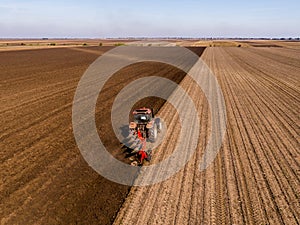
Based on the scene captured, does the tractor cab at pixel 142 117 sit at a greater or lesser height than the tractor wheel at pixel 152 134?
greater

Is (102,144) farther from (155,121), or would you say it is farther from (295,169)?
(295,169)

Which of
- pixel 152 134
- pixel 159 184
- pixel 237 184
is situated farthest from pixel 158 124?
pixel 237 184

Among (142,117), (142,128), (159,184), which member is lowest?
(159,184)

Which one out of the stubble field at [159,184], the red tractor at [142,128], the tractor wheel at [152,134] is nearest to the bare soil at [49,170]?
the stubble field at [159,184]

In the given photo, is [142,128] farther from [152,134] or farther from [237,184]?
[237,184]

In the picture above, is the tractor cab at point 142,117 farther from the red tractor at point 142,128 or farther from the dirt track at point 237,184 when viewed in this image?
the dirt track at point 237,184

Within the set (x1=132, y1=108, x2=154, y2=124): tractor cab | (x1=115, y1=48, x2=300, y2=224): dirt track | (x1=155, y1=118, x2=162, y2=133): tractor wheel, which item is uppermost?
(x1=132, y1=108, x2=154, y2=124): tractor cab

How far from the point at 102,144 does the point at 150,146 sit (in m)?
1.86

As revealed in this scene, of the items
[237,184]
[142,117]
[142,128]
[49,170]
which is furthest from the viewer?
[142,128]

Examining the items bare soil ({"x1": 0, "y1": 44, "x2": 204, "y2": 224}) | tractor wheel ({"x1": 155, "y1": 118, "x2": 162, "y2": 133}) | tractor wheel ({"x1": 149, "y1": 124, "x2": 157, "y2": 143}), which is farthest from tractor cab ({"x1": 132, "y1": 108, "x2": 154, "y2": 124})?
bare soil ({"x1": 0, "y1": 44, "x2": 204, "y2": 224})

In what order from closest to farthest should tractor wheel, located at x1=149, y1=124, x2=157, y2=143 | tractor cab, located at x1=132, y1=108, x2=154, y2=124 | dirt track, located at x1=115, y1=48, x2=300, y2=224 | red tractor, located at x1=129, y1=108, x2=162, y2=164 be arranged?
dirt track, located at x1=115, y1=48, x2=300, y2=224 < red tractor, located at x1=129, y1=108, x2=162, y2=164 < tractor cab, located at x1=132, y1=108, x2=154, y2=124 < tractor wheel, located at x1=149, y1=124, x2=157, y2=143

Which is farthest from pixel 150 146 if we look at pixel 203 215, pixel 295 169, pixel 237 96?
pixel 237 96

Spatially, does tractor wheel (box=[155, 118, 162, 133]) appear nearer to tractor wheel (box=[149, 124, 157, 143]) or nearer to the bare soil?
tractor wheel (box=[149, 124, 157, 143])

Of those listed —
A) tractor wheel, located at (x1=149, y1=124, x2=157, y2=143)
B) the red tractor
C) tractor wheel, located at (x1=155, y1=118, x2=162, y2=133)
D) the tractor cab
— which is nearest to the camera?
the red tractor
